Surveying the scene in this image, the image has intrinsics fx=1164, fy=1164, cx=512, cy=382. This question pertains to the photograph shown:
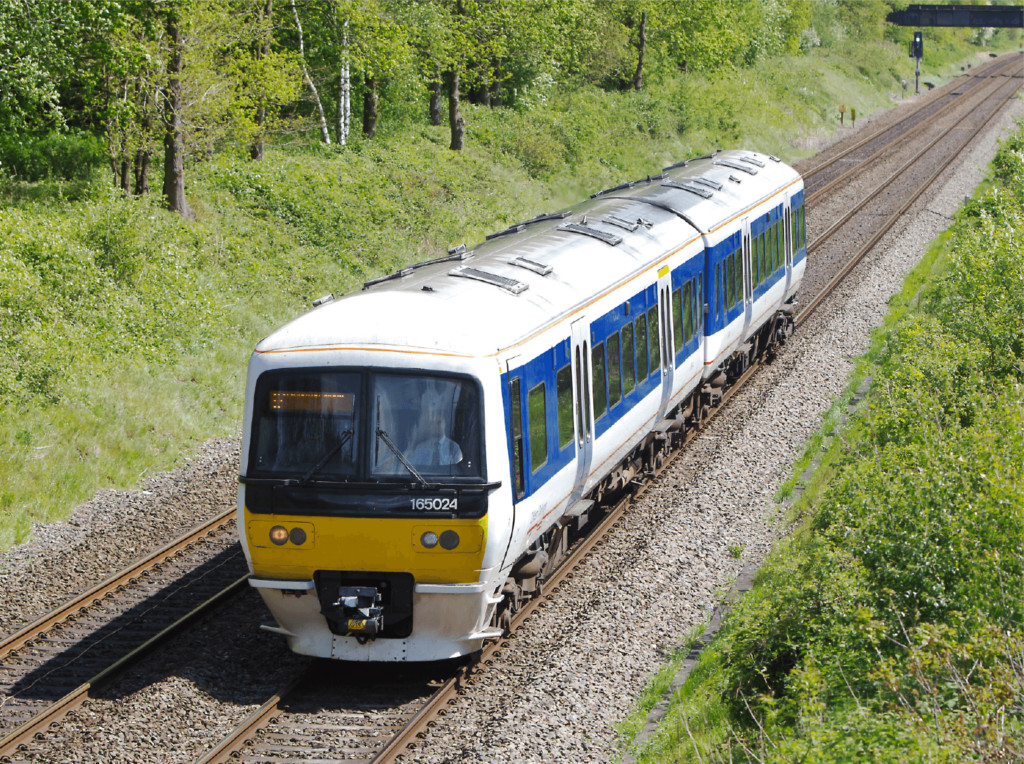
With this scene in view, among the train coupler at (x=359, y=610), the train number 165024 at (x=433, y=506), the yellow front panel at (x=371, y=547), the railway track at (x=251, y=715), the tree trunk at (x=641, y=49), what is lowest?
the railway track at (x=251, y=715)

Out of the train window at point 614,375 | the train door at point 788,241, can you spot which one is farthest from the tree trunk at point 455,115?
the train window at point 614,375

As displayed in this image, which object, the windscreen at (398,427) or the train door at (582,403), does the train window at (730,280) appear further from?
the windscreen at (398,427)

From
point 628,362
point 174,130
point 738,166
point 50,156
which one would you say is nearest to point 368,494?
point 628,362

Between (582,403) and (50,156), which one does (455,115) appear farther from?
(582,403)

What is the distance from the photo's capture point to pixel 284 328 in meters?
9.44

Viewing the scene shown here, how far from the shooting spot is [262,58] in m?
25.6

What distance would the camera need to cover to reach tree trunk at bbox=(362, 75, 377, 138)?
3425 centimetres

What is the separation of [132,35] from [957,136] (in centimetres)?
3910

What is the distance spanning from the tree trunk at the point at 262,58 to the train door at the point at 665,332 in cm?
1274

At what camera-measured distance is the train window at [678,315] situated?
562 inches

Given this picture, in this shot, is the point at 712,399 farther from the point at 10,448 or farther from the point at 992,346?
the point at 10,448

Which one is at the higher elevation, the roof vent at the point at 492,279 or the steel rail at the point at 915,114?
the roof vent at the point at 492,279

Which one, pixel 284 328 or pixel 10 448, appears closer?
pixel 284 328

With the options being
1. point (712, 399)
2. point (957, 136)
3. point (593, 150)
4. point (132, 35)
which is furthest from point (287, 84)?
point (957, 136)
